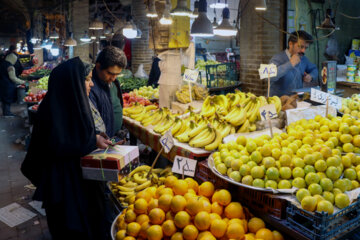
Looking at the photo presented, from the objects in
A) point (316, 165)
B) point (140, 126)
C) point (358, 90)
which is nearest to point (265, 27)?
point (358, 90)

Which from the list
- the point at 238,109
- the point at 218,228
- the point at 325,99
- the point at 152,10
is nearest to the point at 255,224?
the point at 218,228

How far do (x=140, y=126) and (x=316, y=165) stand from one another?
267cm

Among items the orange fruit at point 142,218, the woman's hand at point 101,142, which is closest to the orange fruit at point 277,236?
the orange fruit at point 142,218

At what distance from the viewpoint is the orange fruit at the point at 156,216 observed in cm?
221

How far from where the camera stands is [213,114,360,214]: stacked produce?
6.57 feet

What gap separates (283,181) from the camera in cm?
211

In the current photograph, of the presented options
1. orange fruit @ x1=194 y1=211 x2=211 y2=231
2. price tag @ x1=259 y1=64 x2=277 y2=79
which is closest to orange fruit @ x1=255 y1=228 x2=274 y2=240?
orange fruit @ x1=194 y1=211 x2=211 y2=231

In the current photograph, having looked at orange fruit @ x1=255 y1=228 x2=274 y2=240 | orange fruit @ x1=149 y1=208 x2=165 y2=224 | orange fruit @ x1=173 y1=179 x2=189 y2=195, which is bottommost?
orange fruit @ x1=255 y1=228 x2=274 y2=240

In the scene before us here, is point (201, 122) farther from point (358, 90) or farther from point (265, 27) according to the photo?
point (358, 90)

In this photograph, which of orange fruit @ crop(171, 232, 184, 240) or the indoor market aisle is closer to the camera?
orange fruit @ crop(171, 232, 184, 240)

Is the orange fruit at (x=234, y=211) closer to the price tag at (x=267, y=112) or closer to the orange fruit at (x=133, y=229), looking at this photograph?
the orange fruit at (x=133, y=229)

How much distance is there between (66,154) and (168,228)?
1.01 meters

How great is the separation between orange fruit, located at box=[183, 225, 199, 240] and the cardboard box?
0.74 m

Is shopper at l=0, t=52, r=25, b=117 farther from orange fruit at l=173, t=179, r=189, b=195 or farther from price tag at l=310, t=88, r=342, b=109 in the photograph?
price tag at l=310, t=88, r=342, b=109
